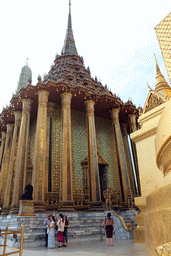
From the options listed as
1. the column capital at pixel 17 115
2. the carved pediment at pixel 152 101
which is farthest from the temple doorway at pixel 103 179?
the carved pediment at pixel 152 101

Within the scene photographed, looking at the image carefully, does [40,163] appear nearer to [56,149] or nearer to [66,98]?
[56,149]

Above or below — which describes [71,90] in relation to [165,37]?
above

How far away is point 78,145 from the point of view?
50.0 ft

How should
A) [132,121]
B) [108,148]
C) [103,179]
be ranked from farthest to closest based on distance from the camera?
[132,121] < [108,148] < [103,179]

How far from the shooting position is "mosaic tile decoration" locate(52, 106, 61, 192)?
12922 millimetres

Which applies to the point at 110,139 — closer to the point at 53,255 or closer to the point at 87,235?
the point at 87,235

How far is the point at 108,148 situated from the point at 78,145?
120 inches

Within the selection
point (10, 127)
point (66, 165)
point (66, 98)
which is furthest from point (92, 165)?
point (10, 127)

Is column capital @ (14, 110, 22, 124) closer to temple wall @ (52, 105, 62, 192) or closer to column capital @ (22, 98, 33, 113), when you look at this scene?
column capital @ (22, 98, 33, 113)

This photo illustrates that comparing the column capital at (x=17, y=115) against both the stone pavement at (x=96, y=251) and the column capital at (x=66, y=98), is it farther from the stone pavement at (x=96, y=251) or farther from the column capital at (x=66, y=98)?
the stone pavement at (x=96, y=251)

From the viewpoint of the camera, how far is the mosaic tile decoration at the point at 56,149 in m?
12.9

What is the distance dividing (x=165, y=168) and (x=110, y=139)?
15.5 metres

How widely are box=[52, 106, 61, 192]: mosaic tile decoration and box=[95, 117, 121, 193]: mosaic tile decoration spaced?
12.5 feet

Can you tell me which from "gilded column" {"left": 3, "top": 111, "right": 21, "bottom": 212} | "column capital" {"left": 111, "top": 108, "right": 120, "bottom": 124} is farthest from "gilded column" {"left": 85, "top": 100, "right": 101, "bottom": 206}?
"gilded column" {"left": 3, "top": 111, "right": 21, "bottom": 212}
